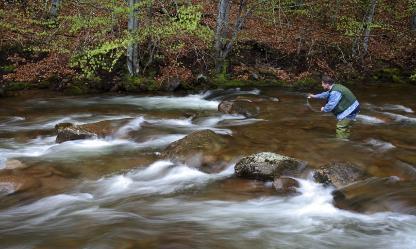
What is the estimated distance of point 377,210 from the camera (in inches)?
297

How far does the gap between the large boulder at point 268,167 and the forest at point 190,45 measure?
7169 millimetres

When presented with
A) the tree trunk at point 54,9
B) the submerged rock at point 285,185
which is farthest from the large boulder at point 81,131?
the tree trunk at point 54,9

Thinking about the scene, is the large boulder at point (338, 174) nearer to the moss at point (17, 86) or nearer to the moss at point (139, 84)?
the moss at point (139, 84)

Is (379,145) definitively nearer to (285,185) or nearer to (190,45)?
(285,185)

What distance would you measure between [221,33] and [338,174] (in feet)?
39.2

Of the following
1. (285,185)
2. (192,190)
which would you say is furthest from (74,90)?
(285,185)

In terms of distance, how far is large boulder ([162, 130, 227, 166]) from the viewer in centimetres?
982

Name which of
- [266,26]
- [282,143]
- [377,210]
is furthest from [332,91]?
[266,26]

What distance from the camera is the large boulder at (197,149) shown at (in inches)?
387

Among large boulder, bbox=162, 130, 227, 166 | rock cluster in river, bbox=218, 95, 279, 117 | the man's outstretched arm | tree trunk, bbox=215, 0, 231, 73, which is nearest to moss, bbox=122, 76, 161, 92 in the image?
tree trunk, bbox=215, 0, 231, 73

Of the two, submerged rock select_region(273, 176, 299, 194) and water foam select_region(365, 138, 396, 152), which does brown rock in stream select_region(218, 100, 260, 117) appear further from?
submerged rock select_region(273, 176, 299, 194)

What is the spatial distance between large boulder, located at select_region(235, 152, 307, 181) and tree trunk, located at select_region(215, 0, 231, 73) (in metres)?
11.0

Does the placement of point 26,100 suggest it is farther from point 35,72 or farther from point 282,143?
point 282,143

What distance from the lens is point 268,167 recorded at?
346 inches
